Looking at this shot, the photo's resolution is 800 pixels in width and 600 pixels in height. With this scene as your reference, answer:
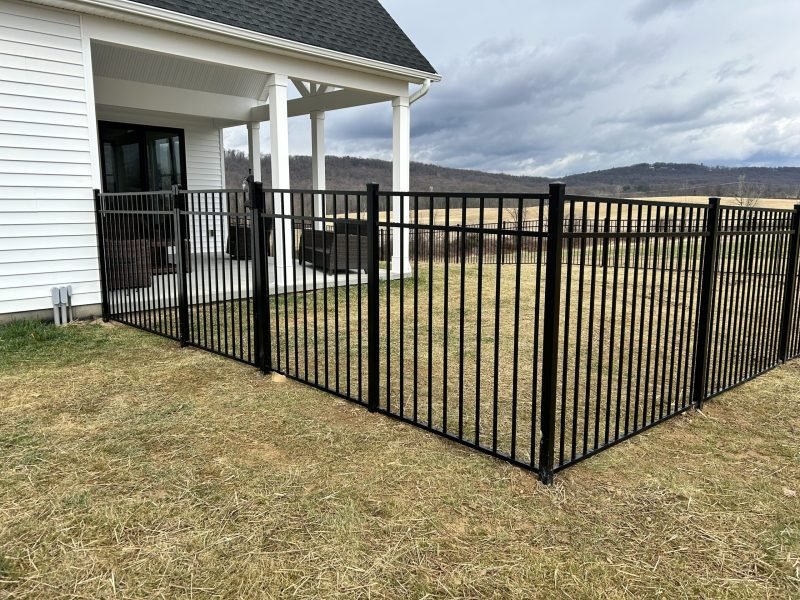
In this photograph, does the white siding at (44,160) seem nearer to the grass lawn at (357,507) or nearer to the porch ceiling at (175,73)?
the porch ceiling at (175,73)

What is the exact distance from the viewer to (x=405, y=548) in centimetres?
224

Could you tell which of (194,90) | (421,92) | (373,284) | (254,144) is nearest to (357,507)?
(373,284)

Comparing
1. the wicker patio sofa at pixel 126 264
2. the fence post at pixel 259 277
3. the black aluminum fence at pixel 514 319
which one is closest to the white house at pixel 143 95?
the wicker patio sofa at pixel 126 264

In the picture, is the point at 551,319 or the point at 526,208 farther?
the point at 526,208

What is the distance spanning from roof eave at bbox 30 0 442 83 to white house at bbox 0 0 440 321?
0.02 meters

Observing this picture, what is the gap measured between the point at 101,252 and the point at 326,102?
17.4ft

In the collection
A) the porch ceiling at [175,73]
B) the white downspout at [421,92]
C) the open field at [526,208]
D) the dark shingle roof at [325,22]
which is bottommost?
the open field at [526,208]

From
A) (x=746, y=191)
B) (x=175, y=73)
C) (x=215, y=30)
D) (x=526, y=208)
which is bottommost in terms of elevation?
(x=526, y=208)

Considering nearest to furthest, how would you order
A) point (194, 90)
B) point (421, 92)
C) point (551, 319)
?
point (551, 319) < point (421, 92) < point (194, 90)

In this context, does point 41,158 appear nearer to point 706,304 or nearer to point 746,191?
point 706,304

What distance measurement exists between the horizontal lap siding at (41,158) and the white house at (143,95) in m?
0.01

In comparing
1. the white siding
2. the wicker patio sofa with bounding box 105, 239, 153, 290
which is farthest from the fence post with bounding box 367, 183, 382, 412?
the white siding

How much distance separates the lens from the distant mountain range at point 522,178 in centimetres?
1261

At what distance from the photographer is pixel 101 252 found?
6.26 metres
